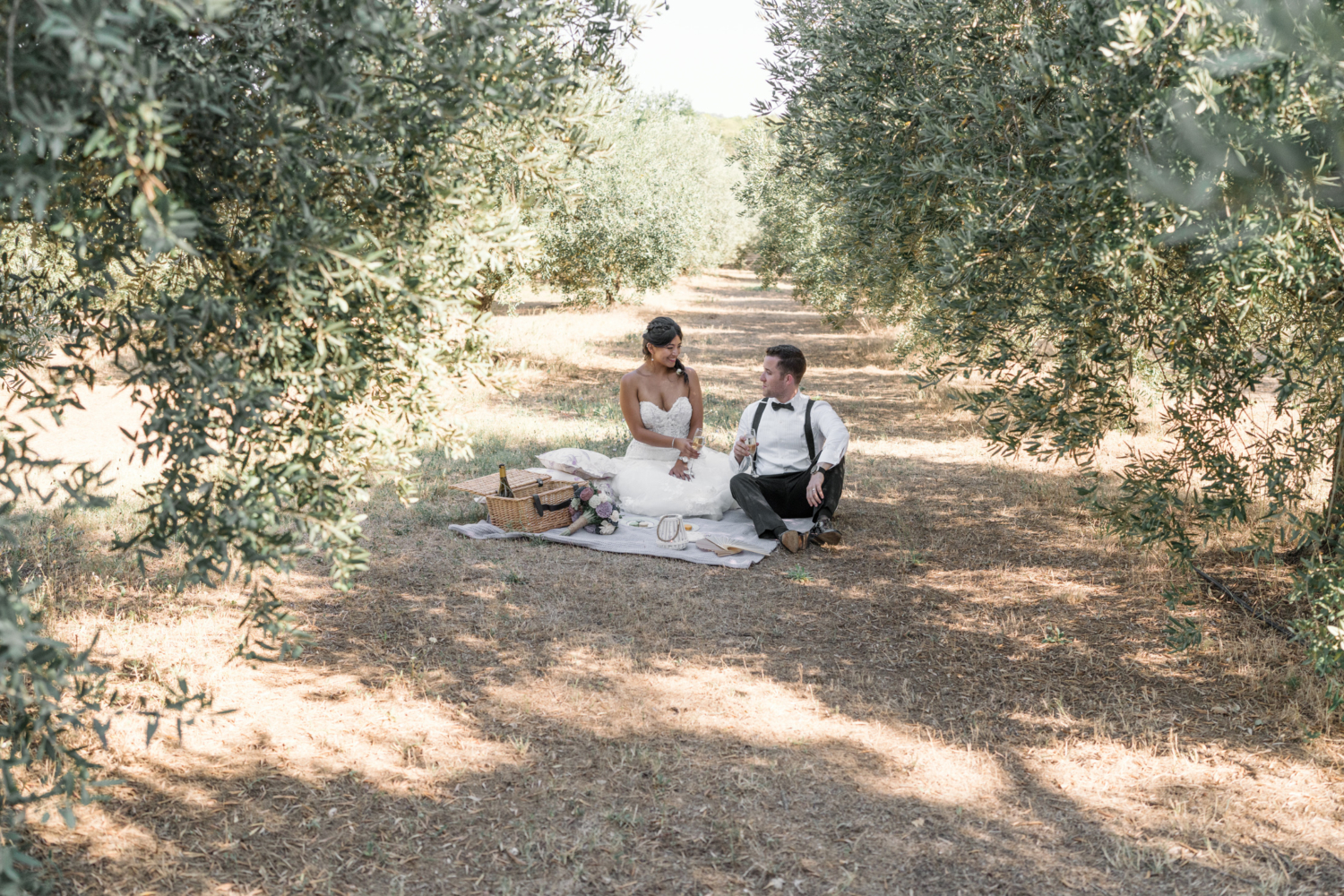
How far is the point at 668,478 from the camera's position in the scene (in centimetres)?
964

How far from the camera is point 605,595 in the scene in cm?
731

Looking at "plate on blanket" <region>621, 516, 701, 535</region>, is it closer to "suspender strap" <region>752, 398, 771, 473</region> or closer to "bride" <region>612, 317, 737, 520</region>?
"bride" <region>612, 317, 737, 520</region>

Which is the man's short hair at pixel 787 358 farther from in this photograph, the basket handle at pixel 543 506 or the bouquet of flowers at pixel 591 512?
the basket handle at pixel 543 506

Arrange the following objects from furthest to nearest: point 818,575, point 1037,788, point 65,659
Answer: point 818,575 → point 1037,788 → point 65,659

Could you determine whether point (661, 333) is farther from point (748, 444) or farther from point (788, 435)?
point (788, 435)

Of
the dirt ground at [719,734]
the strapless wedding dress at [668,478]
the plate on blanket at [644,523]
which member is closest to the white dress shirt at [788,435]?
the strapless wedding dress at [668,478]

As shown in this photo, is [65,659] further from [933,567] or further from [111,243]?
[933,567]

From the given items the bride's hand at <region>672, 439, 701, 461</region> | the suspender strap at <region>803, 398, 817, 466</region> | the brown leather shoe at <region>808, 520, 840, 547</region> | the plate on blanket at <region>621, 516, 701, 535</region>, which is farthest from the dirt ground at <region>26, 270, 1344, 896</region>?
the bride's hand at <region>672, 439, 701, 461</region>

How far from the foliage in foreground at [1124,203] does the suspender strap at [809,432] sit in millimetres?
1959

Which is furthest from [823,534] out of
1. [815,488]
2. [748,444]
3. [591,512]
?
[591,512]

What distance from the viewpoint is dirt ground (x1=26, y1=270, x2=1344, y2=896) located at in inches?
163

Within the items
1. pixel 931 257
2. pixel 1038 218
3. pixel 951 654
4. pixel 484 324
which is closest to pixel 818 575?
pixel 951 654

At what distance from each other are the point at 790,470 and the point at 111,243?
22.5 ft

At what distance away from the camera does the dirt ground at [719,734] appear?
4.14 metres
